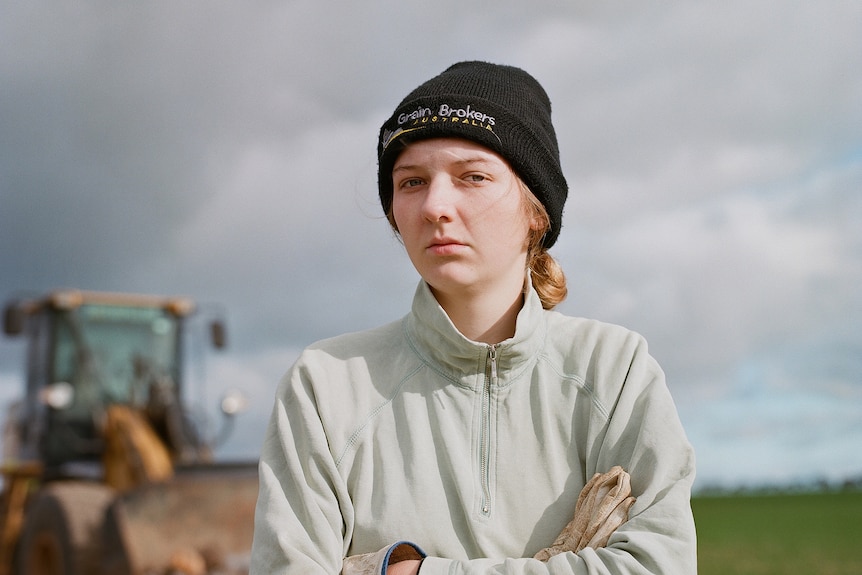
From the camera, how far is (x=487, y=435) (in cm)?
199

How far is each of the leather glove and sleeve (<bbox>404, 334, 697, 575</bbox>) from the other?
67 mm

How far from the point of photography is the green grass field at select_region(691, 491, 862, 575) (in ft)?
50.4

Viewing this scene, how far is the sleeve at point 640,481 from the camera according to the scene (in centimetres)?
177

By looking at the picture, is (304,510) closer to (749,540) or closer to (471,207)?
(471,207)

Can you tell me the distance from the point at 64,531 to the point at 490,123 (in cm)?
629

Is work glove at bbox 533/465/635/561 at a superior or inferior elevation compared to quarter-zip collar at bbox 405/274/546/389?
inferior

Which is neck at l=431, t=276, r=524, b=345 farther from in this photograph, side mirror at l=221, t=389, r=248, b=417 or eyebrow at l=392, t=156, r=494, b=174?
side mirror at l=221, t=389, r=248, b=417

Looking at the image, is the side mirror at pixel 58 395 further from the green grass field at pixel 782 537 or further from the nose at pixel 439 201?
the nose at pixel 439 201

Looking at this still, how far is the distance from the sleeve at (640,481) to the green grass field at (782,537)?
714 cm

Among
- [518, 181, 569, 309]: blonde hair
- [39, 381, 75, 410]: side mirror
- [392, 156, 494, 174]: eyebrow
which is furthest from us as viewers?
[39, 381, 75, 410]: side mirror

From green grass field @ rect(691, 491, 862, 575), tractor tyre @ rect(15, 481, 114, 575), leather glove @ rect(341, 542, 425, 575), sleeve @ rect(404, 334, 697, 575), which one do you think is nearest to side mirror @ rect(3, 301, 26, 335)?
tractor tyre @ rect(15, 481, 114, 575)

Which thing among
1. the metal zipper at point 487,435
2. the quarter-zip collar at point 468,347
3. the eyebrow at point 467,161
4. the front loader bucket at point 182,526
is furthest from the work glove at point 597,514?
the front loader bucket at point 182,526

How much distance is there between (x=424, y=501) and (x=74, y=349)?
→ 8033 mm

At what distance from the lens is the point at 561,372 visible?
2068 mm
